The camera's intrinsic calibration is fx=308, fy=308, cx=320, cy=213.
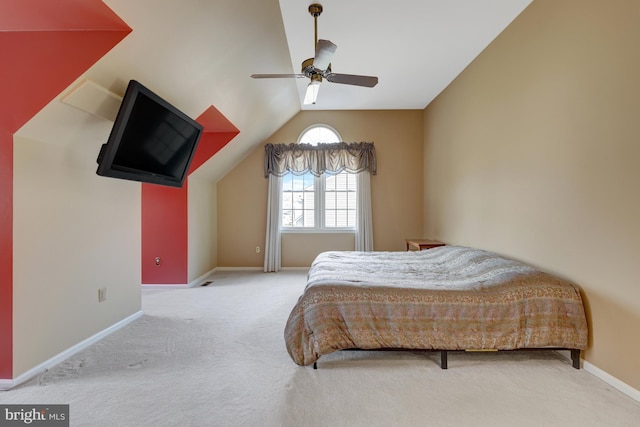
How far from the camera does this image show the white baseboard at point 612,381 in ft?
5.94

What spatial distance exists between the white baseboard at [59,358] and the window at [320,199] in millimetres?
3153

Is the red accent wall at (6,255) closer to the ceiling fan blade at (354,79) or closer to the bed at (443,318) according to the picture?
the bed at (443,318)

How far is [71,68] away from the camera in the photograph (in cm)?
190

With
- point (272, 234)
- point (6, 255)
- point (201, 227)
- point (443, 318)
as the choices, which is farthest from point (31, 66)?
point (272, 234)

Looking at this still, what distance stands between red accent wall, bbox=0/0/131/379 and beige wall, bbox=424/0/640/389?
3046mm

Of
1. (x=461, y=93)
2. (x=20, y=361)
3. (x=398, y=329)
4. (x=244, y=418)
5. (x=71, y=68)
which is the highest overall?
(x=461, y=93)

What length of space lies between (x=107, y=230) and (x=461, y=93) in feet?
14.3

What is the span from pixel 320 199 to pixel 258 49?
2.99m

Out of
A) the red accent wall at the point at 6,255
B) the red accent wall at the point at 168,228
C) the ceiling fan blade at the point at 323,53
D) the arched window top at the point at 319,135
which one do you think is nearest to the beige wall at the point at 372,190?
the arched window top at the point at 319,135

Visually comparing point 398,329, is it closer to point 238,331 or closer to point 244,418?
point 244,418

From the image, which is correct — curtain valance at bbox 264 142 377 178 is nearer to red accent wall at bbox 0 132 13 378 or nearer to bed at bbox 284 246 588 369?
bed at bbox 284 246 588 369

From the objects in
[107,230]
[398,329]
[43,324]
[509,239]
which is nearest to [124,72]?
[107,230]

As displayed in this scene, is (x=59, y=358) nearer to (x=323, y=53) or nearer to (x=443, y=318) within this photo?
(x=443, y=318)

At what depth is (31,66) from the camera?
1.88m
